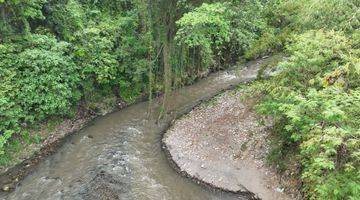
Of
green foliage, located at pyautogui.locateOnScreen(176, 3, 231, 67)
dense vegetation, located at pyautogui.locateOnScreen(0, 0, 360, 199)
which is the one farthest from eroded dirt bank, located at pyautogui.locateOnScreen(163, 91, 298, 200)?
green foliage, located at pyautogui.locateOnScreen(176, 3, 231, 67)

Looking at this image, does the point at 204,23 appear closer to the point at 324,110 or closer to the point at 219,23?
the point at 219,23

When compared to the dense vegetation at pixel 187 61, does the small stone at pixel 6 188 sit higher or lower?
lower

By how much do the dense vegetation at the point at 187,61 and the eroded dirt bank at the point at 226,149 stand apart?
106 cm

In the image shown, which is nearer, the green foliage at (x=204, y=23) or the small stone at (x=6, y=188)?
the small stone at (x=6, y=188)

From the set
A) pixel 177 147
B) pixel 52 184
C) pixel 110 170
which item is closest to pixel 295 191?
pixel 177 147

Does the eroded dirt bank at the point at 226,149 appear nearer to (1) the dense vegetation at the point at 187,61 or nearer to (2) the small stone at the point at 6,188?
(1) the dense vegetation at the point at 187,61

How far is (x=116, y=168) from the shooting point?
13.9 metres

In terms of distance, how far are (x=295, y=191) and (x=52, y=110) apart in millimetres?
10655

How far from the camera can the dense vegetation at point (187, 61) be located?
29.8 feet

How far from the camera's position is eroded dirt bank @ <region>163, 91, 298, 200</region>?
12.7 meters

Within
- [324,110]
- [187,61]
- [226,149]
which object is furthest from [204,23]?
[187,61]

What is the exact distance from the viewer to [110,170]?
1380 centimetres

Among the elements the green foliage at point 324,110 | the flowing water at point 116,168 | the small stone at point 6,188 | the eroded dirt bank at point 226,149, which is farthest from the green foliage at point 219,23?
the small stone at point 6,188

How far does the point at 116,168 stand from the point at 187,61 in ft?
30.4
